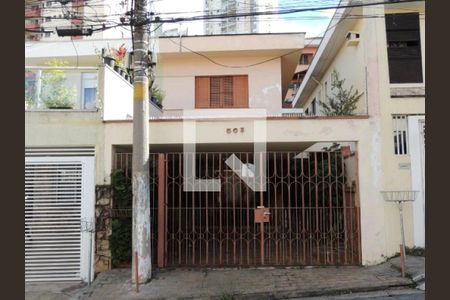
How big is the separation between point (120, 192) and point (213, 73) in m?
6.76

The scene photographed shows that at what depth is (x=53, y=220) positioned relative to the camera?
8.13 metres

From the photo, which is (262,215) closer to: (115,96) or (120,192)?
(120,192)

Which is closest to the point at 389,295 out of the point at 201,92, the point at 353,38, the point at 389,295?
the point at 389,295

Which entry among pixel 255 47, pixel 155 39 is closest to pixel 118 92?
pixel 155 39

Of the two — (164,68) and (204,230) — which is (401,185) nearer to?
(204,230)

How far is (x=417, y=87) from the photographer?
8625mm

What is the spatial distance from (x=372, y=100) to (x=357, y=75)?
162 centimetres

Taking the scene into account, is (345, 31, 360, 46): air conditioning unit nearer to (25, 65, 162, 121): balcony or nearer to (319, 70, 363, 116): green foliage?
(319, 70, 363, 116): green foliage

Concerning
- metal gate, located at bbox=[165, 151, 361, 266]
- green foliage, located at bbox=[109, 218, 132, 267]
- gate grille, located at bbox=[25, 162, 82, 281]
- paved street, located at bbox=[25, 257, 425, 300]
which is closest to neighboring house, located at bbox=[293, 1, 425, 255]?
metal gate, located at bbox=[165, 151, 361, 266]

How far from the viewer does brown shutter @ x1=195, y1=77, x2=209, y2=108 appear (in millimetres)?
13680

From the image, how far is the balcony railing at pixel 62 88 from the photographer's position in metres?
8.55

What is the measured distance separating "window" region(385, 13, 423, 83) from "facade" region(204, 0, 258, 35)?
3.96 meters

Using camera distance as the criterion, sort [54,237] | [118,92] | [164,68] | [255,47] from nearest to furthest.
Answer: [54,237]
[118,92]
[255,47]
[164,68]

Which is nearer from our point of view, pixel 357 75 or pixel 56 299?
pixel 56 299
